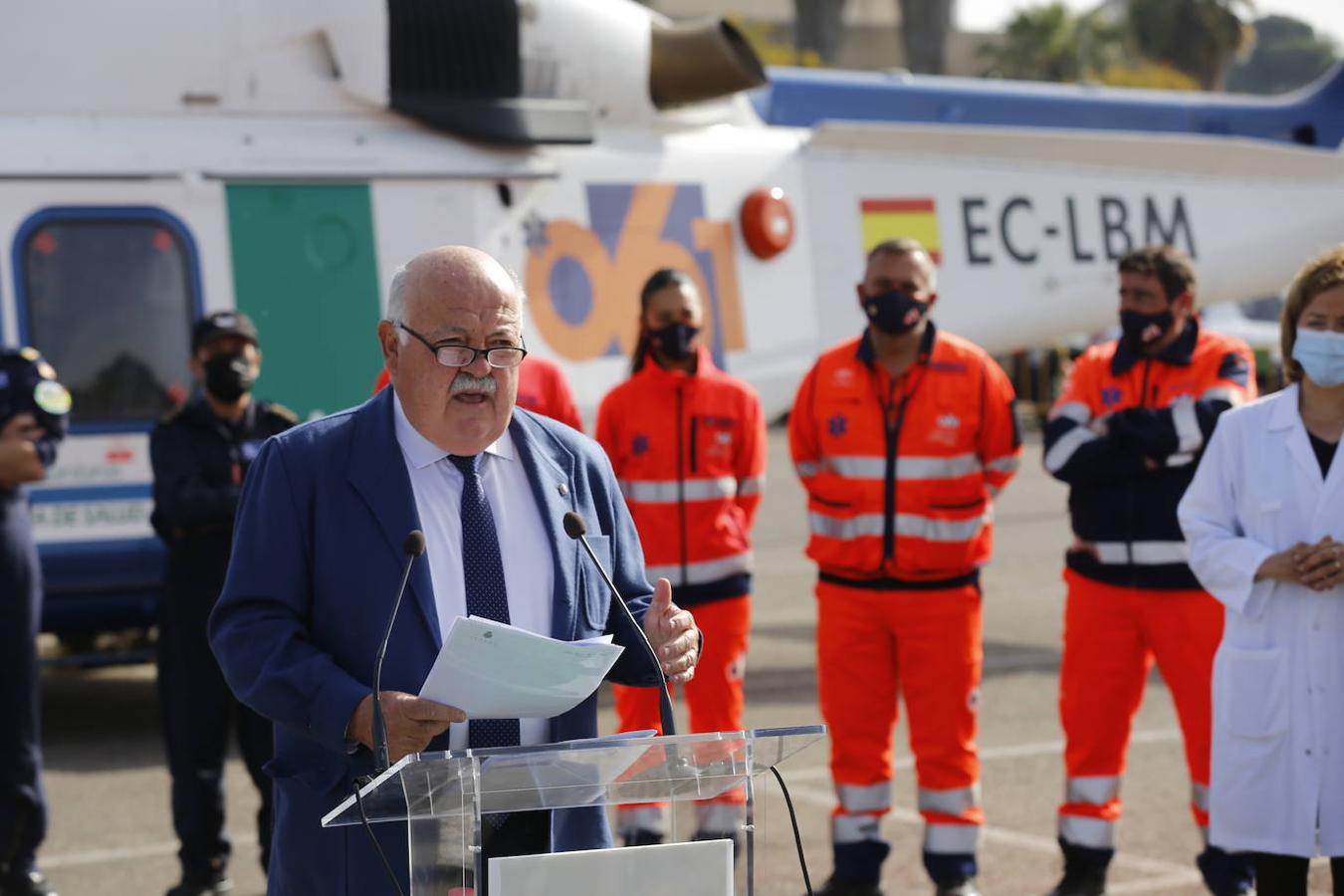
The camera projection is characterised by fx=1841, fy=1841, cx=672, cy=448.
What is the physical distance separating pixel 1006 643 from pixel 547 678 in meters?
8.36

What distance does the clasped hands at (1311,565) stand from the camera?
4492 millimetres

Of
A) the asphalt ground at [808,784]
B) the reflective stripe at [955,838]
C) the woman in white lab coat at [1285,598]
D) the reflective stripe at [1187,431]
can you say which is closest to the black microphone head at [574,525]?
the asphalt ground at [808,784]

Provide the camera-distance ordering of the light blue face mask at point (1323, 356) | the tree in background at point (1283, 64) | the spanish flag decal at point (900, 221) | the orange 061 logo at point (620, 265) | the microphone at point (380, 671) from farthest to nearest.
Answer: the tree in background at point (1283, 64)
the spanish flag decal at point (900, 221)
the orange 061 logo at point (620, 265)
the light blue face mask at point (1323, 356)
the microphone at point (380, 671)

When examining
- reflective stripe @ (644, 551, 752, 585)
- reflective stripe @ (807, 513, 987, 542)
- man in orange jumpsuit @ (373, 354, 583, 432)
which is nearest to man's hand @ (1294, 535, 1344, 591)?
reflective stripe @ (807, 513, 987, 542)

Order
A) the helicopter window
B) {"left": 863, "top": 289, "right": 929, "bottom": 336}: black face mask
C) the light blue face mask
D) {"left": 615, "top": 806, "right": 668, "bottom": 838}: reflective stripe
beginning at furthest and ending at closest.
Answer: the helicopter window < {"left": 615, "top": 806, "right": 668, "bottom": 838}: reflective stripe < {"left": 863, "top": 289, "right": 929, "bottom": 336}: black face mask < the light blue face mask

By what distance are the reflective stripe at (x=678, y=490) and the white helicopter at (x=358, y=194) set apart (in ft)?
8.14

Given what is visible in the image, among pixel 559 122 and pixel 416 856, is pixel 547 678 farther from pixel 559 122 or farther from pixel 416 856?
pixel 559 122

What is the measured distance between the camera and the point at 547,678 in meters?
2.97

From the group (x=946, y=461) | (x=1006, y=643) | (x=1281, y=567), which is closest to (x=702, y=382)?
(x=946, y=461)

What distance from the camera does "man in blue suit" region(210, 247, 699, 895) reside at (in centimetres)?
311

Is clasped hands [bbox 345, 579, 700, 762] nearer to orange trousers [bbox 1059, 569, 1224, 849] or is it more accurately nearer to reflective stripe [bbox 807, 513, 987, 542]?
reflective stripe [bbox 807, 513, 987, 542]

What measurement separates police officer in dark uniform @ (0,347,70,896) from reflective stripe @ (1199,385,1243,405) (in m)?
3.97

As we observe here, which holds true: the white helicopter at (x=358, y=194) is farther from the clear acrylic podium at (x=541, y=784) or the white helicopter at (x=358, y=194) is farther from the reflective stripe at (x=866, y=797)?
the clear acrylic podium at (x=541, y=784)

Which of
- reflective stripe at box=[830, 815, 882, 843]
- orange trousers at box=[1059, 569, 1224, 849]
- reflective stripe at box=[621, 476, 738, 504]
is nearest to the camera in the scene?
orange trousers at box=[1059, 569, 1224, 849]
